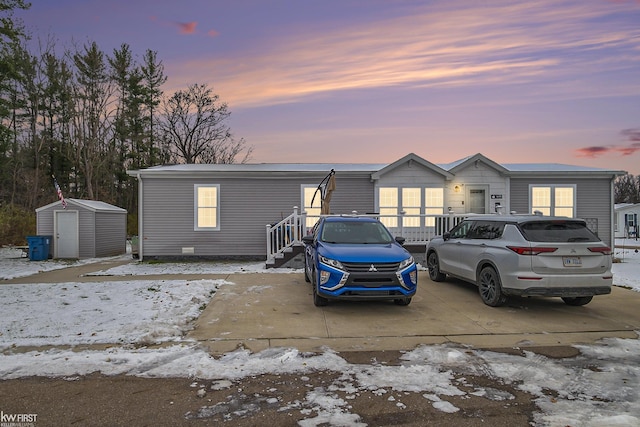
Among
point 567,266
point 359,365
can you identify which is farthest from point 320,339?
point 567,266

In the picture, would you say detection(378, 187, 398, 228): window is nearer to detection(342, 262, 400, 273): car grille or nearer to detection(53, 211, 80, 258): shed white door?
detection(342, 262, 400, 273): car grille

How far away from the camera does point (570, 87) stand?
49.1ft

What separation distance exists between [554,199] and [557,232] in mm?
10676

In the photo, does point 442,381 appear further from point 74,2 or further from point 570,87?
point 74,2

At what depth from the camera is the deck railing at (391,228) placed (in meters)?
12.6

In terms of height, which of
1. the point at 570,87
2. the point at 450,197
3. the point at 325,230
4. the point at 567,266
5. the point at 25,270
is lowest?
the point at 25,270

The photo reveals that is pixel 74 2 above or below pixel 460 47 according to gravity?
above

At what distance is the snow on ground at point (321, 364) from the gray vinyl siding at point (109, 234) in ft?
34.7

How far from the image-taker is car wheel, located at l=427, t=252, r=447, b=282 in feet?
31.6

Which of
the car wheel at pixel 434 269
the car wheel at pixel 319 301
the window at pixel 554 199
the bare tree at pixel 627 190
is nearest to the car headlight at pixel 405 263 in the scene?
the car wheel at pixel 319 301

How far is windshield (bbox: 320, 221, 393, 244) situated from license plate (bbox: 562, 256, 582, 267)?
295cm

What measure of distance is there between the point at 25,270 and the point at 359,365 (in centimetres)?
1275

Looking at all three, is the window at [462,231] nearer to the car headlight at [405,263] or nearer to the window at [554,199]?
the car headlight at [405,263]

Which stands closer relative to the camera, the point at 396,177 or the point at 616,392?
the point at 616,392
